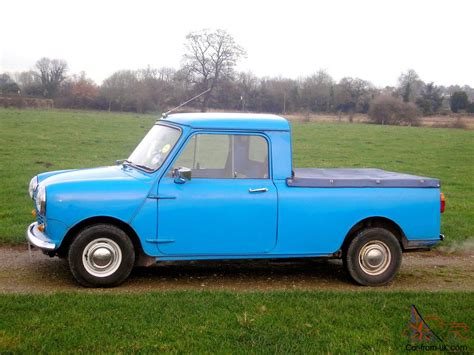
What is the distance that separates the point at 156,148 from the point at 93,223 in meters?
1.16

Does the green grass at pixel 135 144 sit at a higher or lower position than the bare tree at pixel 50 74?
lower

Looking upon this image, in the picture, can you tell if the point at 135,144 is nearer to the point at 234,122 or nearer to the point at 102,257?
the point at 234,122

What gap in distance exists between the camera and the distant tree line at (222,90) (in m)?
18.0

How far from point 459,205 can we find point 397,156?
10.1 metres

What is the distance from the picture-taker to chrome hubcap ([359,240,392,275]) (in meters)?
6.75

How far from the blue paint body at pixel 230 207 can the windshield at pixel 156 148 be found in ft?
0.35

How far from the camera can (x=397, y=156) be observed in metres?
22.3

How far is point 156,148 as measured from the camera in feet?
22.2

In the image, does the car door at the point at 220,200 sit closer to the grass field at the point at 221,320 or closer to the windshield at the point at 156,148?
the windshield at the point at 156,148

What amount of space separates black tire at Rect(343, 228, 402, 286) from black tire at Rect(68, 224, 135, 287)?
2.47 metres

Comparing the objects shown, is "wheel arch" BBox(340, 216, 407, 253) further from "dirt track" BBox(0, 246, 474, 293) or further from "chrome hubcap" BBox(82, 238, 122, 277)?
"chrome hubcap" BBox(82, 238, 122, 277)

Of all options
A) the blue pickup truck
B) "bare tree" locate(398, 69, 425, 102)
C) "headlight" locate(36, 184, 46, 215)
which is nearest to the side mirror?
the blue pickup truck

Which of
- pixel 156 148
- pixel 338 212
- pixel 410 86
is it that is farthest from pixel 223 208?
pixel 410 86

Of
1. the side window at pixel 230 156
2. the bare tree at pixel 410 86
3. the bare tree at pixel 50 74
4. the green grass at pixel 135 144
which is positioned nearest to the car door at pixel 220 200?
the side window at pixel 230 156
